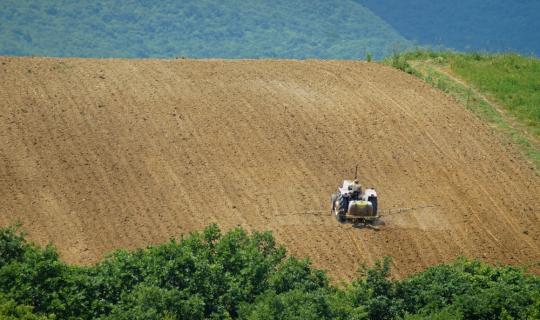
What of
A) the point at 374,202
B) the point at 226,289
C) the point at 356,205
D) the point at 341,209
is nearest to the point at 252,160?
the point at 341,209

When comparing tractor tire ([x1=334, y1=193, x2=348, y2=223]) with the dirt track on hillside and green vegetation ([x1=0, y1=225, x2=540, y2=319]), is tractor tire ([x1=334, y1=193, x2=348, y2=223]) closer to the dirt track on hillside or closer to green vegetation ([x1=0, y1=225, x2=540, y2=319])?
the dirt track on hillside

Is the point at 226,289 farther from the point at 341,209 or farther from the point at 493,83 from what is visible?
the point at 493,83

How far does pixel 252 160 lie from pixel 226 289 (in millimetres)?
9728

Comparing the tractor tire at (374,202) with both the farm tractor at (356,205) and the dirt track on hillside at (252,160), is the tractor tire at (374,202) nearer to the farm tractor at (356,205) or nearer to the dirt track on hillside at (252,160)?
the farm tractor at (356,205)

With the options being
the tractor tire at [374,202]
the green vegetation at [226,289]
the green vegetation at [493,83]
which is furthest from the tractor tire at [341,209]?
the green vegetation at [493,83]

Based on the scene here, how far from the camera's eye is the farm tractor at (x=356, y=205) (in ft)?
93.4

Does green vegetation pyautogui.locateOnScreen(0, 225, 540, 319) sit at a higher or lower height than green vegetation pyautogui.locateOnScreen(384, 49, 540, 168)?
lower

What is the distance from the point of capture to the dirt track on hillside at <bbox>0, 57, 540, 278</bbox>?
2830cm

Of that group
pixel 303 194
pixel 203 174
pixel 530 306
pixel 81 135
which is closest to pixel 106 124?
pixel 81 135

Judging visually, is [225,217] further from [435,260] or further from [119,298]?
[119,298]

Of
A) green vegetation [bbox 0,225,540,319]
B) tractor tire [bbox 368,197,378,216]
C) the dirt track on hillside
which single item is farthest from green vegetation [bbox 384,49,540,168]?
green vegetation [bbox 0,225,540,319]

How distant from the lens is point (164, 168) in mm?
30594

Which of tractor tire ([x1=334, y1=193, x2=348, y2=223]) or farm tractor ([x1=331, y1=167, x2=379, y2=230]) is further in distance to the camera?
tractor tire ([x1=334, y1=193, x2=348, y2=223])

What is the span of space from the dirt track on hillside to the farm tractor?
321mm
